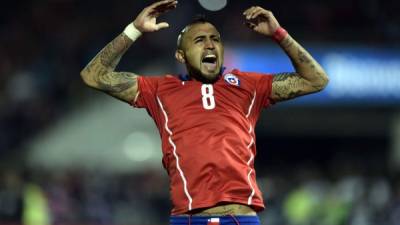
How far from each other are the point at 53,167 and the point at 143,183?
1.69 m

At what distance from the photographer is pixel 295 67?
19.4 ft

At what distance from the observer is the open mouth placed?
18.9 ft

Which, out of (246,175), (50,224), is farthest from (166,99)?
(50,224)

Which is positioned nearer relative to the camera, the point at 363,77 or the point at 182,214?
the point at 182,214

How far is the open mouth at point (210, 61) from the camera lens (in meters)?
5.77

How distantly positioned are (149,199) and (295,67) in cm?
1029

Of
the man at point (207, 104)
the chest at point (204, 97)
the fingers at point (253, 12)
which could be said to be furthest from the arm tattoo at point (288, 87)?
the fingers at point (253, 12)

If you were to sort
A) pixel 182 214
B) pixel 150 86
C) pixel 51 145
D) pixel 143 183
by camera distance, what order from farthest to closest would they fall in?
1. pixel 51 145
2. pixel 143 183
3. pixel 150 86
4. pixel 182 214

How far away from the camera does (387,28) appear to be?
59.6 feet

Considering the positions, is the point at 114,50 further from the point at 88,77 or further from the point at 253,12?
the point at 253,12

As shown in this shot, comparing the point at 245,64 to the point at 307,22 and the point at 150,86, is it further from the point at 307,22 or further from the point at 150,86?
the point at 150,86

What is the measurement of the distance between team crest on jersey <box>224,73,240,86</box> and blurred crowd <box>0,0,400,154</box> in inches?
444

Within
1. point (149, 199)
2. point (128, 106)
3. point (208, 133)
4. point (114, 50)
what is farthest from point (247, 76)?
point (128, 106)

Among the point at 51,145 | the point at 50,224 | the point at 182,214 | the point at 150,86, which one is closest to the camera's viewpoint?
the point at 182,214
